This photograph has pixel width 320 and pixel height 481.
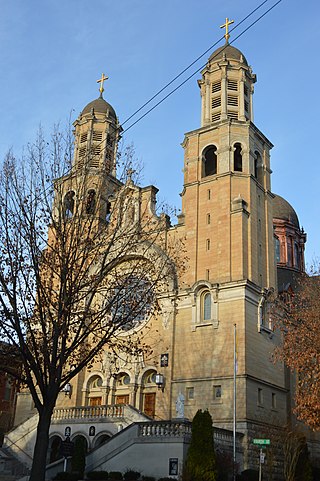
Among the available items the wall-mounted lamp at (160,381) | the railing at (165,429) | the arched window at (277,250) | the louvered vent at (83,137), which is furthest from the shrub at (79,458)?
the arched window at (277,250)

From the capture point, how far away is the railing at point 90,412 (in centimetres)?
2906

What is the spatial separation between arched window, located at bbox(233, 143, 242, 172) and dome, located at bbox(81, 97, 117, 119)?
38.2 ft

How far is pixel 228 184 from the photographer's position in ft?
112

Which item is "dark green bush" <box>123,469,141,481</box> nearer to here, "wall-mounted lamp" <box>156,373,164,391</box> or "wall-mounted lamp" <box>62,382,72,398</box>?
"wall-mounted lamp" <box>156,373,164,391</box>

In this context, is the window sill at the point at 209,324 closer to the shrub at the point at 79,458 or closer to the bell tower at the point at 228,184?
the bell tower at the point at 228,184

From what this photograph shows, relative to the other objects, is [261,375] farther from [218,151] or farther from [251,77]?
[251,77]

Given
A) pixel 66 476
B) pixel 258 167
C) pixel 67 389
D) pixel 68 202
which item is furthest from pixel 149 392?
pixel 68 202

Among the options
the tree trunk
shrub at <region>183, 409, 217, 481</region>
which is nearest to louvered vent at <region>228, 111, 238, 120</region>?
shrub at <region>183, 409, 217, 481</region>

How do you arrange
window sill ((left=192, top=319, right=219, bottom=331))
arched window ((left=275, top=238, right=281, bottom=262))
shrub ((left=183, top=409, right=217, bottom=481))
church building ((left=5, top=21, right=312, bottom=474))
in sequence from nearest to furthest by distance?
shrub ((left=183, top=409, right=217, bottom=481))
church building ((left=5, top=21, right=312, bottom=474))
window sill ((left=192, top=319, right=219, bottom=331))
arched window ((left=275, top=238, right=281, bottom=262))

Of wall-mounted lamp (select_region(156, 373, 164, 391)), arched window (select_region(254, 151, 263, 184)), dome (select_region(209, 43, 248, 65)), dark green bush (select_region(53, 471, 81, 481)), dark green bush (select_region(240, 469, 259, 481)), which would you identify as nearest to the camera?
dark green bush (select_region(53, 471, 81, 481))

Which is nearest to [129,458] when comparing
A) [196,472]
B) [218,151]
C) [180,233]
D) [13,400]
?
[196,472]

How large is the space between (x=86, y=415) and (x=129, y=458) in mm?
6564

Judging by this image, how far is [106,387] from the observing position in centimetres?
3369

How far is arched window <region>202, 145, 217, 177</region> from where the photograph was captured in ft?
121
